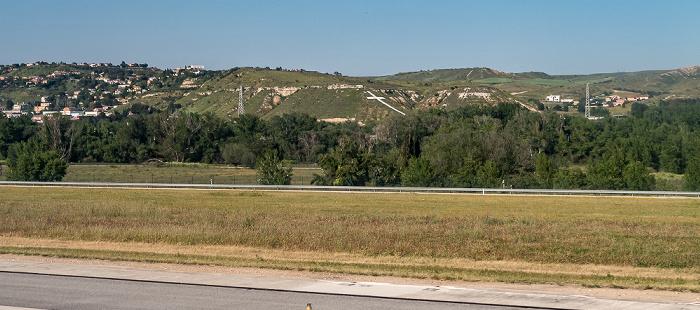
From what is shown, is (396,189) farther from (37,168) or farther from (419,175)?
(37,168)

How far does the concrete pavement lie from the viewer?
51.7 feet

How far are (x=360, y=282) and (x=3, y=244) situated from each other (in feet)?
54.7

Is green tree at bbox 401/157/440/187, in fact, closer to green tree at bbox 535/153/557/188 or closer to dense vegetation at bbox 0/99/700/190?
dense vegetation at bbox 0/99/700/190

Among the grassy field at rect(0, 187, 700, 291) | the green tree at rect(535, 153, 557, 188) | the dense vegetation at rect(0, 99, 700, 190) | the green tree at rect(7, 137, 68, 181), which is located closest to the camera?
the grassy field at rect(0, 187, 700, 291)

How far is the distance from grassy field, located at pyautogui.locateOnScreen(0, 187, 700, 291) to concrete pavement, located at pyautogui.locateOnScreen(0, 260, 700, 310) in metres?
1.98

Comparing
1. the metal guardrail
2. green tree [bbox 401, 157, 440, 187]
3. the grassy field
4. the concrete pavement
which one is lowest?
the metal guardrail

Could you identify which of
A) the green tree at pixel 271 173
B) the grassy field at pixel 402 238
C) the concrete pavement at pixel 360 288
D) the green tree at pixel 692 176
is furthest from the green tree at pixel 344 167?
the concrete pavement at pixel 360 288

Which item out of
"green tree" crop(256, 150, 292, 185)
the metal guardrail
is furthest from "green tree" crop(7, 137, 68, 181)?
"green tree" crop(256, 150, 292, 185)

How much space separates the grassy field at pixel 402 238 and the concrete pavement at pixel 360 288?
1.98m

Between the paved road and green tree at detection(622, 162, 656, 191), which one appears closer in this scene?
the paved road

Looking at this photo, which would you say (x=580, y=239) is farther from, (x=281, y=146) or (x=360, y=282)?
(x=281, y=146)

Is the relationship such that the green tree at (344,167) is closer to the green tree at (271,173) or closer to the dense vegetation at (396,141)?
the green tree at (271,173)

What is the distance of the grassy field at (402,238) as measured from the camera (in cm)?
2158

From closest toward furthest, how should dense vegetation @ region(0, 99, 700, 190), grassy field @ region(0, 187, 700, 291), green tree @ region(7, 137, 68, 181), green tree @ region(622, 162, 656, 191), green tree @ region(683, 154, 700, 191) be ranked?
grassy field @ region(0, 187, 700, 291)
green tree @ region(683, 154, 700, 191)
green tree @ region(622, 162, 656, 191)
green tree @ region(7, 137, 68, 181)
dense vegetation @ region(0, 99, 700, 190)
